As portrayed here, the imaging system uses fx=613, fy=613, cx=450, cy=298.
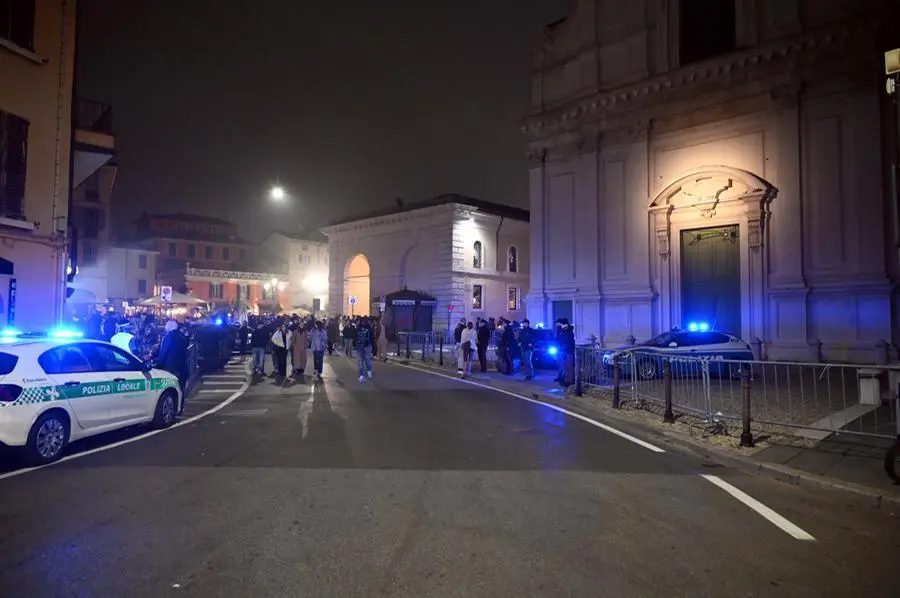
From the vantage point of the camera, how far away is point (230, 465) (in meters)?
7.39

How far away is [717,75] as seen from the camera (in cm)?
2230

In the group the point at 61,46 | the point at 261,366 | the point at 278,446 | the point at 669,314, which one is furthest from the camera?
the point at 669,314

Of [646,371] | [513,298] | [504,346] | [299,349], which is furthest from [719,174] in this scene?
[513,298]

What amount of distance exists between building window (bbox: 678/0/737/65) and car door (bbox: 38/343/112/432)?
2246 cm

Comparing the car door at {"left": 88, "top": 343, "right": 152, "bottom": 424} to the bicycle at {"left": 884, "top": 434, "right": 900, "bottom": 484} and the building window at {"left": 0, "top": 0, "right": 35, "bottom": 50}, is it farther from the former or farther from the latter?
the building window at {"left": 0, "top": 0, "right": 35, "bottom": 50}

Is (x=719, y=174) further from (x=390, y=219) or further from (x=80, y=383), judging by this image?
(x=390, y=219)

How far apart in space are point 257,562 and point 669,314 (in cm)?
2093

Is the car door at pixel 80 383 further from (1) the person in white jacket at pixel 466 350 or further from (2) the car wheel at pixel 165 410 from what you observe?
(1) the person in white jacket at pixel 466 350

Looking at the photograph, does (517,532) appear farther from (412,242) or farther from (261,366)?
(412,242)

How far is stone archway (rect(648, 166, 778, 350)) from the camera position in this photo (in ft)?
69.1

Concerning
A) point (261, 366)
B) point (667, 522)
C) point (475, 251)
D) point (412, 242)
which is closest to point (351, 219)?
point (412, 242)

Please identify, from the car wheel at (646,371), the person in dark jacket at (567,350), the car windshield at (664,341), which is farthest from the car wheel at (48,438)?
the car windshield at (664,341)

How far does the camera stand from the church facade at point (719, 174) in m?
19.2

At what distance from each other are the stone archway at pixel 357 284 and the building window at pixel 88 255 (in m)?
23.7
